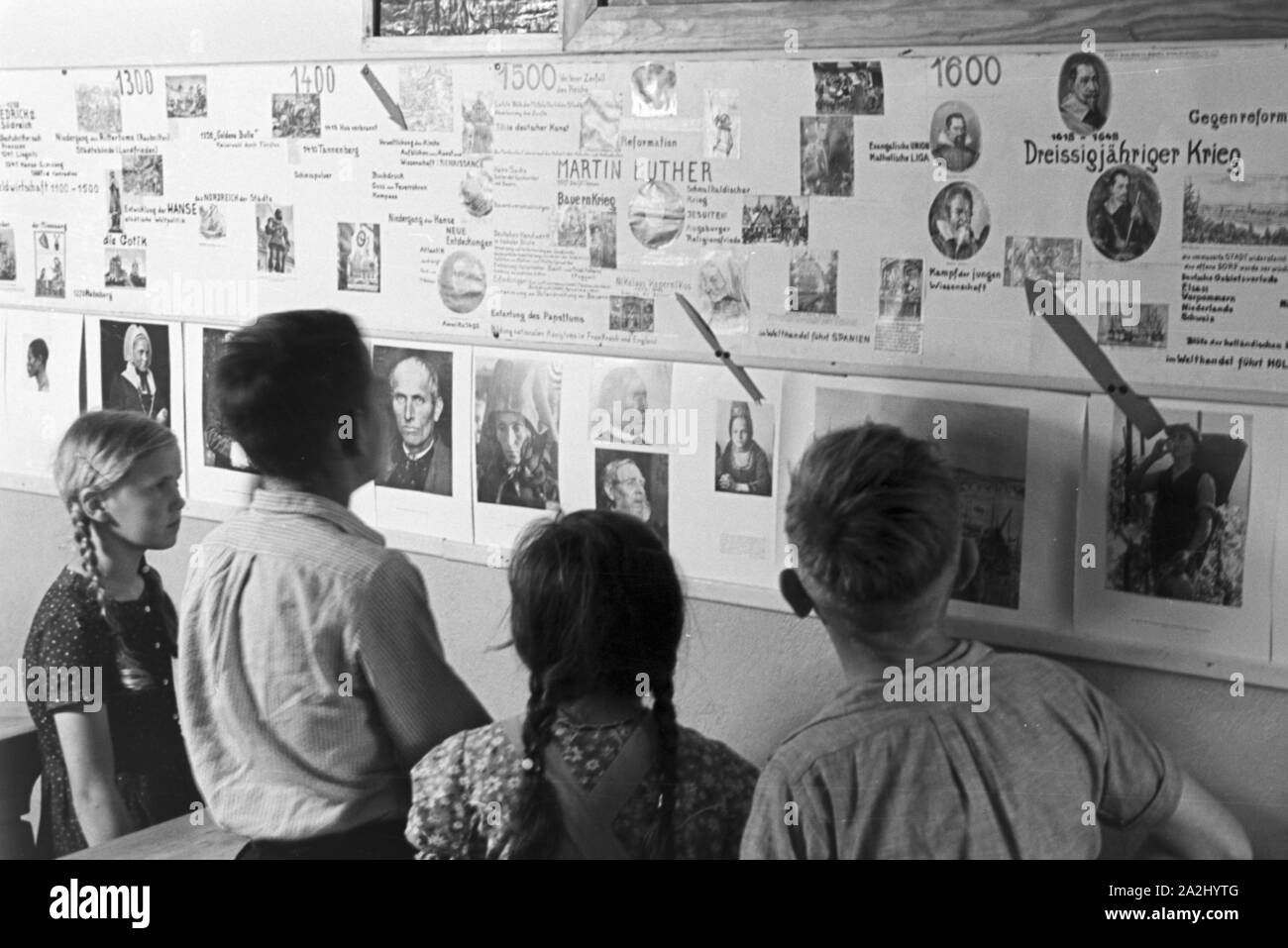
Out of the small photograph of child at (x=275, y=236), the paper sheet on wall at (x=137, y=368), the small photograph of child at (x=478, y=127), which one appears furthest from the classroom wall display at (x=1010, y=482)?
the paper sheet on wall at (x=137, y=368)

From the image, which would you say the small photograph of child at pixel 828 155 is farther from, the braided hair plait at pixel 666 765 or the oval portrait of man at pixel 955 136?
the braided hair plait at pixel 666 765

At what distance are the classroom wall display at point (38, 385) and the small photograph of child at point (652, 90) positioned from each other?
648 millimetres

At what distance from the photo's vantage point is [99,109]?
1.42 m

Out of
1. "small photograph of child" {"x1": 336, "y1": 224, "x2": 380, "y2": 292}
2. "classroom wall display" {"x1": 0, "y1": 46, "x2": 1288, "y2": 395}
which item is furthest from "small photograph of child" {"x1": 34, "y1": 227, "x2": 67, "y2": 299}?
"small photograph of child" {"x1": 336, "y1": 224, "x2": 380, "y2": 292}

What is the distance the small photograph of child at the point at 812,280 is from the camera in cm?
118

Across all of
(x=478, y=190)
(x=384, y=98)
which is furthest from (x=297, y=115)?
(x=478, y=190)

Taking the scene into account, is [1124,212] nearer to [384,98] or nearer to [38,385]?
[384,98]

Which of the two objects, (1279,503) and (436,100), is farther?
(436,100)

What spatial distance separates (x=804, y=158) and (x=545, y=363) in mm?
299

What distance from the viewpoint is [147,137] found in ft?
4.59

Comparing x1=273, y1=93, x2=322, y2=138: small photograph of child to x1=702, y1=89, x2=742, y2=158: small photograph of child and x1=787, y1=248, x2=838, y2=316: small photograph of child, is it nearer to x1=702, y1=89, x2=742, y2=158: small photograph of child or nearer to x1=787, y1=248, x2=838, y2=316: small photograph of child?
x1=702, y1=89, x2=742, y2=158: small photograph of child

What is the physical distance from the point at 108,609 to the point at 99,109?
0.52 m
